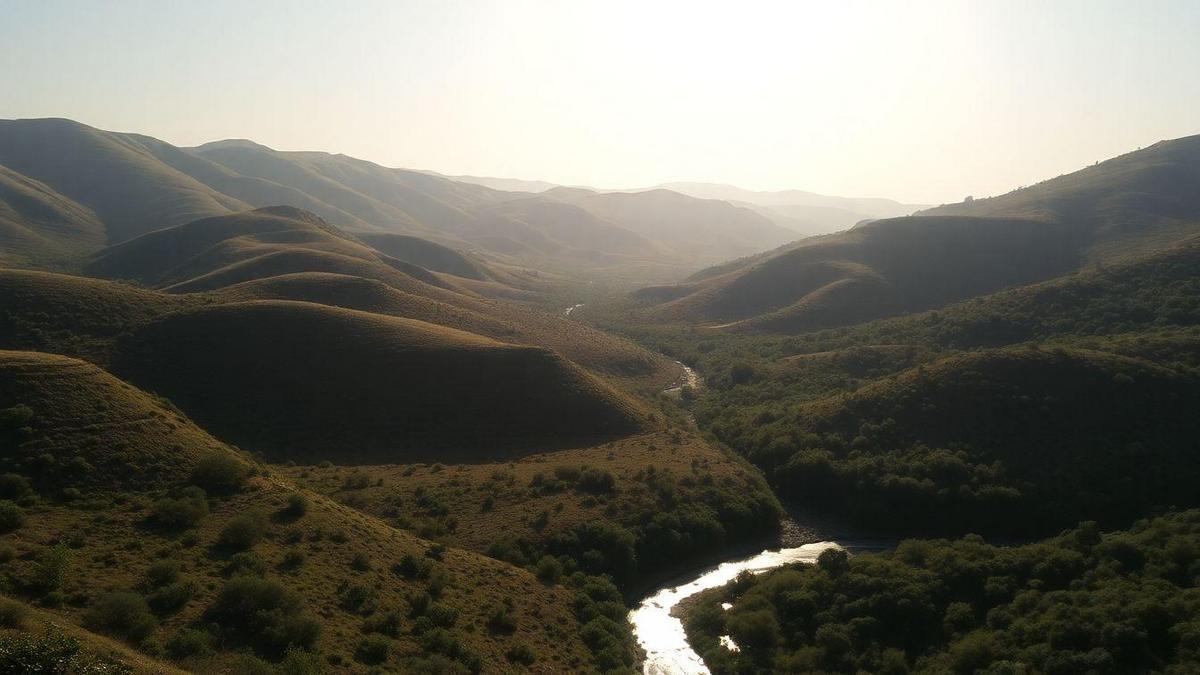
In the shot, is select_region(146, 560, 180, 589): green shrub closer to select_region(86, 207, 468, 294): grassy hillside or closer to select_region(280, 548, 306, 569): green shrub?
select_region(280, 548, 306, 569): green shrub

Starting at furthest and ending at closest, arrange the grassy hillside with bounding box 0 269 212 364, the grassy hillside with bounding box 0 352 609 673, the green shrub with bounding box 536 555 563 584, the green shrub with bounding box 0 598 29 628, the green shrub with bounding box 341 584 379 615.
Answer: the grassy hillside with bounding box 0 269 212 364
the green shrub with bounding box 536 555 563 584
the green shrub with bounding box 341 584 379 615
the grassy hillside with bounding box 0 352 609 673
the green shrub with bounding box 0 598 29 628

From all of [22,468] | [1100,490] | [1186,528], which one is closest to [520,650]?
[22,468]

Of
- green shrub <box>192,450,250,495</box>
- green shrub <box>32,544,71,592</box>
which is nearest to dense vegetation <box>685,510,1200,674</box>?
green shrub <box>192,450,250,495</box>

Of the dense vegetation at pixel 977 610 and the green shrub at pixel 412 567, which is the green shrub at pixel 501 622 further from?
the dense vegetation at pixel 977 610

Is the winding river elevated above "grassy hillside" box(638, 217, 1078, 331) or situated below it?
below

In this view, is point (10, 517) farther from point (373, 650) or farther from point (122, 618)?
point (373, 650)

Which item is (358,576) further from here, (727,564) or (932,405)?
(932,405)
